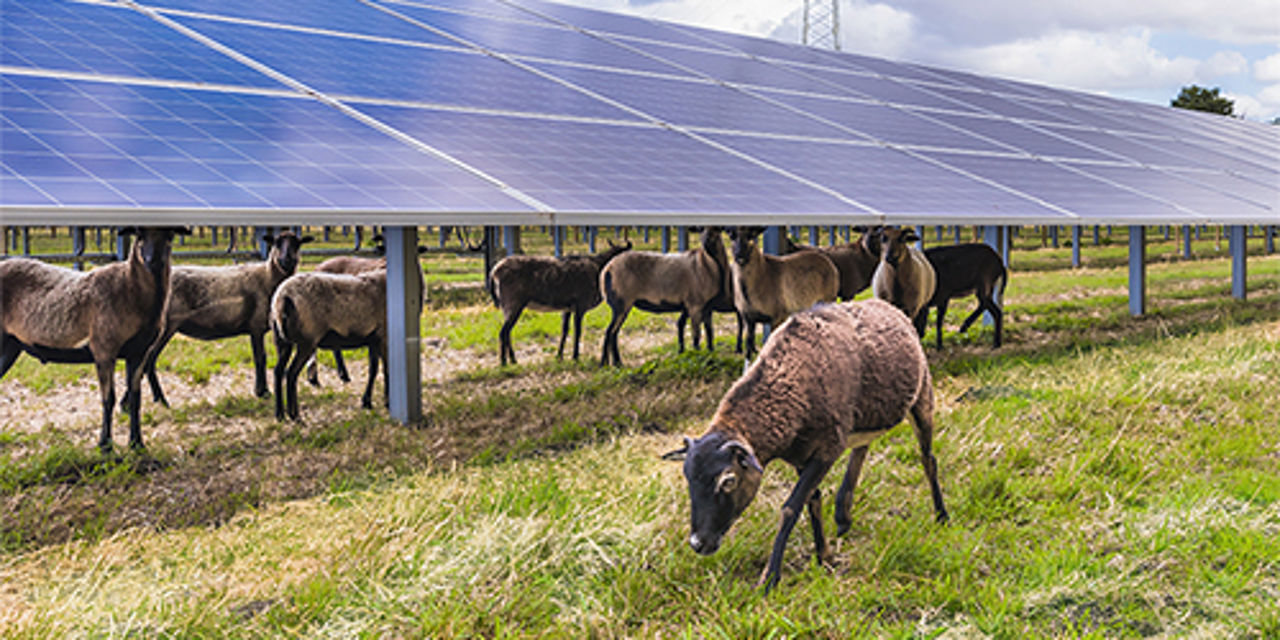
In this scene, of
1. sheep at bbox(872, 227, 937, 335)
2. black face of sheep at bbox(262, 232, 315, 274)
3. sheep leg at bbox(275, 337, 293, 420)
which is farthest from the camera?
sheep at bbox(872, 227, 937, 335)

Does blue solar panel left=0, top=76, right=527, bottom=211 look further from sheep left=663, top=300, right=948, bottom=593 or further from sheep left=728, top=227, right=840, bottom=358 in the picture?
sheep left=728, top=227, right=840, bottom=358

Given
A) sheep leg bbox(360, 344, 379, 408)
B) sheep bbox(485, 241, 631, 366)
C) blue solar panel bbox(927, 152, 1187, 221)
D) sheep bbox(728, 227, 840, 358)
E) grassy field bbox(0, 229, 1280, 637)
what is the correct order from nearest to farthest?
grassy field bbox(0, 229, 1280, 637) < sheep leg bbox(360, 344, 379, 408) < sheep bbox(728, 227, 840, 358) < blue solar panel bbox(927, 152, 1187, 221) < sheep bbox(485, 241, 631, 366)

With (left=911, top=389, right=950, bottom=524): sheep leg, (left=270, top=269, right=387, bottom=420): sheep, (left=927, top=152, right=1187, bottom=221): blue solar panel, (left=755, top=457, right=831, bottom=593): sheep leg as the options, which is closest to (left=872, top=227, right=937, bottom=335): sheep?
(left=927, top=152, right=1187, bottom=221): blue solar panel

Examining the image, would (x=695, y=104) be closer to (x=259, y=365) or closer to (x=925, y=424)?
(x=259, y=365)

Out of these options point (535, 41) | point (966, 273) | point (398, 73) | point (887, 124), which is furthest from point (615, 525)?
point (535, 41)

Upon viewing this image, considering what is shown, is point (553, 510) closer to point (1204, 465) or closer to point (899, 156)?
point (1204, 465)

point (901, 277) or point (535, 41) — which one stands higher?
point (535, 41)

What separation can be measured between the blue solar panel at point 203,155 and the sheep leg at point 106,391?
68.2 inches

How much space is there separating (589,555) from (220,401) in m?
6.60

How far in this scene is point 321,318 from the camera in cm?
929

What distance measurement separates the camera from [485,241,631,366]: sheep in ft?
43.4

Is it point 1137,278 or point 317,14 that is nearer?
point 317,14

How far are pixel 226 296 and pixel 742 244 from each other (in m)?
5.31

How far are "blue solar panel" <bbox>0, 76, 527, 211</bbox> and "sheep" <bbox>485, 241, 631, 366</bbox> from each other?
448 cm
